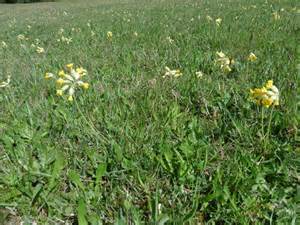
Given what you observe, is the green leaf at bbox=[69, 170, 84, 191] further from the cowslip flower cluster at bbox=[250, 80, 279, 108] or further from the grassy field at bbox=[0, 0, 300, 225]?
the cowslip flower cluster at bbox=[250, 80, 279, 108]

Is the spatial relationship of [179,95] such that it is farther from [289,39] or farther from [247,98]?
[289,39]

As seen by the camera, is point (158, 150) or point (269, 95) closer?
point (269, 95)

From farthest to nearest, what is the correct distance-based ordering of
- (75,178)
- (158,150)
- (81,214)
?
1. (158,150)
2. (75,178)
3. (81,214)

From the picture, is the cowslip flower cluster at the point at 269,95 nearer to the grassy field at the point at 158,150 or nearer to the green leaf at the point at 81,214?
the grassy field at the point at 158,150

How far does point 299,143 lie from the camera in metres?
2.06

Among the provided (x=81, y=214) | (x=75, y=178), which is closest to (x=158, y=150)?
(x=75, y=178)

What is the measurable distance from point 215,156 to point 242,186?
34cm

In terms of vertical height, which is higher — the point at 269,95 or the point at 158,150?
the point at 269,95

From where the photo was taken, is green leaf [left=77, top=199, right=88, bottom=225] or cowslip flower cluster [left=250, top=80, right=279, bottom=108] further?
cowslip flower cluster [left=250, top=80, right=279, bottom=108]

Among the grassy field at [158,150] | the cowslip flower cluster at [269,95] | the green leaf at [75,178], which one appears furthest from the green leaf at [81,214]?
the cowslip flower cluster at [269,95]

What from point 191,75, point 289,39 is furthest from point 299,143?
point 289,39

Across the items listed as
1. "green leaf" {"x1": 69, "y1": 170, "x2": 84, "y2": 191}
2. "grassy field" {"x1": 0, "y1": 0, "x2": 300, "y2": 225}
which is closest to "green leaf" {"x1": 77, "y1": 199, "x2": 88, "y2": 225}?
"grassy field" {"x1": 0, "y1": 0, "x2": 300, "y2": 225}

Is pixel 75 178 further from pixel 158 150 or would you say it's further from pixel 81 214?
pixel 158 150

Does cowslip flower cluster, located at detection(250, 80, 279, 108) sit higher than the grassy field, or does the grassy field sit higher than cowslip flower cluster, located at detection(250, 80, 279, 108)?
cowslip flower cluster, located at detection(250, 80, 279, 108)
